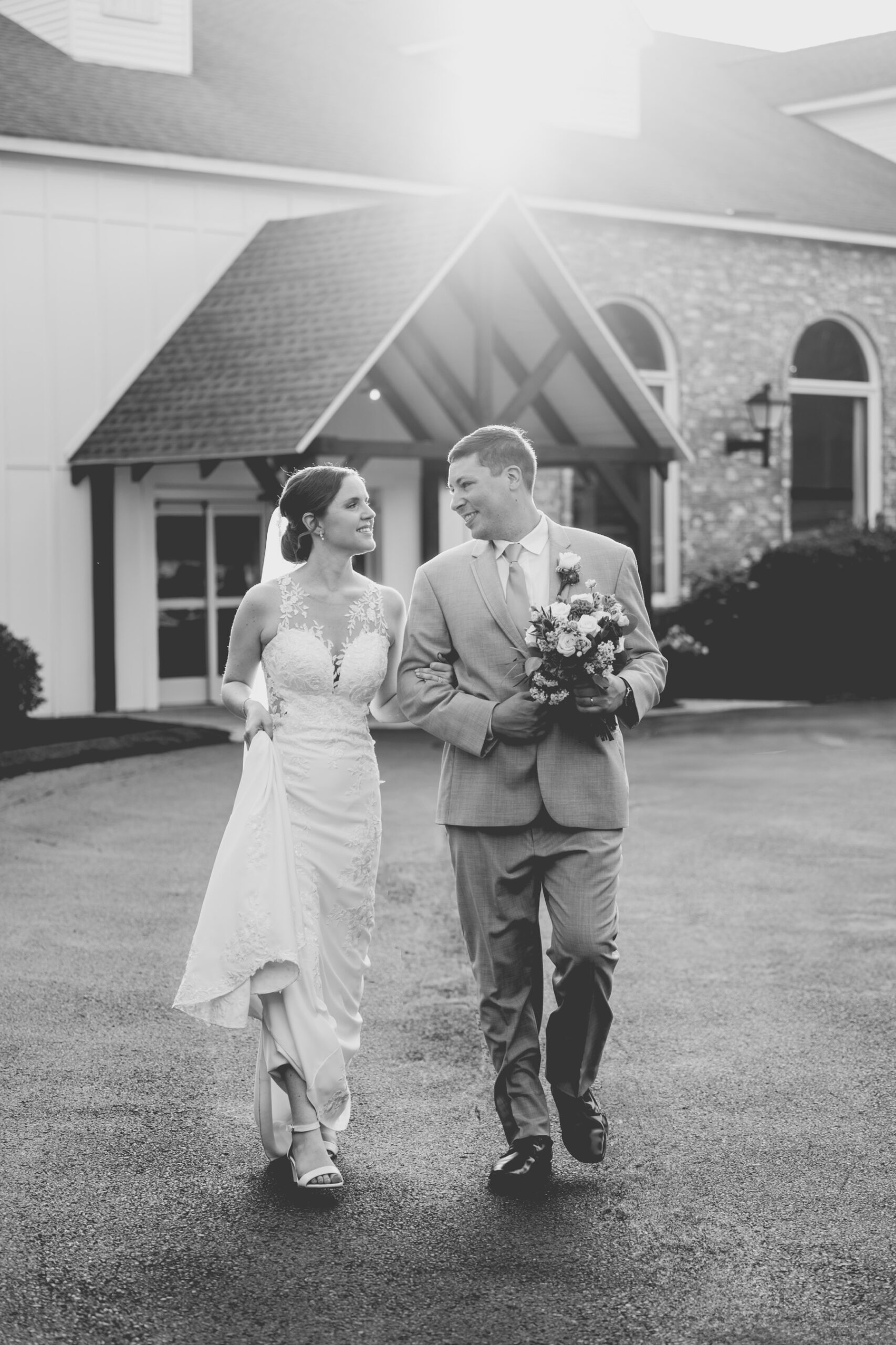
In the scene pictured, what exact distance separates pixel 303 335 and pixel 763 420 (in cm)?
825

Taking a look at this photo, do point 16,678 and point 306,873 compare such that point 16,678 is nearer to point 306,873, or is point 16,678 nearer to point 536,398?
point 536,398

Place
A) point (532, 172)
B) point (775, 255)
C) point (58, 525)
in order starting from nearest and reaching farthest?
point (58, 525) < point (532, 172) < point (775, 255)

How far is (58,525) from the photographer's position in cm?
1897

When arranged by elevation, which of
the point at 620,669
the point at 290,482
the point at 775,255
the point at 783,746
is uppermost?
the point at 775,255

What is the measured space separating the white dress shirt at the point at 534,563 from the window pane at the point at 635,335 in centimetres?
1895

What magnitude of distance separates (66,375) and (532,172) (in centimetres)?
695

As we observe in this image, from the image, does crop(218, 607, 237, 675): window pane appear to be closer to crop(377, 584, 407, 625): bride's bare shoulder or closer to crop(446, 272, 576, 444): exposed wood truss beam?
crop(446, 272, 576, 444): exposed wood truss beam

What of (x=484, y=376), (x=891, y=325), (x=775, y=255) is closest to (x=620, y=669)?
(x=484, y=376)

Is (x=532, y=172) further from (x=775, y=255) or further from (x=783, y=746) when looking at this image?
(x=783, y=746)

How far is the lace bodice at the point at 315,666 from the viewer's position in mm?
5398

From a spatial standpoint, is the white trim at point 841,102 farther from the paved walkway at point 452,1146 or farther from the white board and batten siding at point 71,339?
the paved walkway at point 452,1146

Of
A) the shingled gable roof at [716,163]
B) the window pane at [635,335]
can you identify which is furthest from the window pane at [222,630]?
the window pane at [635,335]

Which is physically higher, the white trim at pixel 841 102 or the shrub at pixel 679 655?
the white trim at pixel 841 102

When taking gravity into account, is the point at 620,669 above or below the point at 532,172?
below
